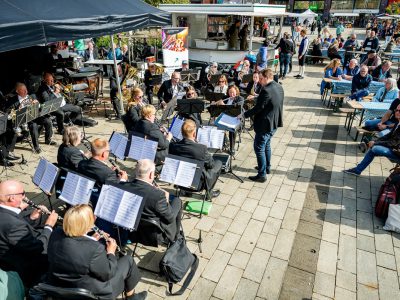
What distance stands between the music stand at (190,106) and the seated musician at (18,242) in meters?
3.96

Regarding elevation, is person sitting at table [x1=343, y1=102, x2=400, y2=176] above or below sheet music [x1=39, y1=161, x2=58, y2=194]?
below

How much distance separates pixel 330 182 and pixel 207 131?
2.84m

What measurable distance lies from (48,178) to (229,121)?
369 centimetres

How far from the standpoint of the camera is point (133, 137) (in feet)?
17.6

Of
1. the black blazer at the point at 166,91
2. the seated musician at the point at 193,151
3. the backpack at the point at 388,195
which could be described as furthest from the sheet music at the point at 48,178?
the backpack at the point at 388,195

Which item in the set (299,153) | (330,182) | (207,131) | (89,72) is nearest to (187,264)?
(207,131)

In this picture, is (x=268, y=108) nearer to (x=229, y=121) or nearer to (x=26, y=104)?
(x=229, y=121)

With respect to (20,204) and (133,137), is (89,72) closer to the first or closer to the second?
(133,137)

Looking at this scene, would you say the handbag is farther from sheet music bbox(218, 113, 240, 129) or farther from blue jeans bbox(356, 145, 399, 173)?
blue jeans bbox(356, 145, 399, 173)

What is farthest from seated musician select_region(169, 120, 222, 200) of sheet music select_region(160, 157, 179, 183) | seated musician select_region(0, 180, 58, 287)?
seated musician select_region(0, 180, 58, 287)

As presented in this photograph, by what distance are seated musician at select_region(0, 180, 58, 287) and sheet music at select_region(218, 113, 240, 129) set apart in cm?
403

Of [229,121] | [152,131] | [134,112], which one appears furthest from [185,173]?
[134,112]

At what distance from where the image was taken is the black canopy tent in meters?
4.75

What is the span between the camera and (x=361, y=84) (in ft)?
30.9
